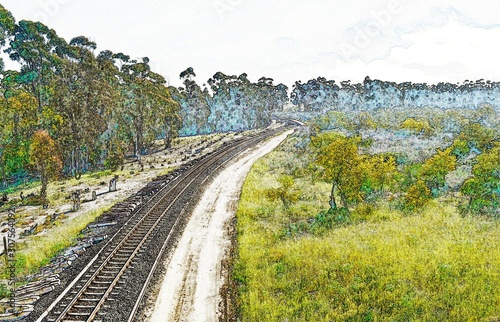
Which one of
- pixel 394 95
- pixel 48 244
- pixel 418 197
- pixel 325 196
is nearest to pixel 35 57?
pixel 48 244

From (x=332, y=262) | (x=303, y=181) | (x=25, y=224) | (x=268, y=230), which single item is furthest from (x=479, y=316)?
Answer: (x=25, y=224)

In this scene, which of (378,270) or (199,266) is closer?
(378,270)

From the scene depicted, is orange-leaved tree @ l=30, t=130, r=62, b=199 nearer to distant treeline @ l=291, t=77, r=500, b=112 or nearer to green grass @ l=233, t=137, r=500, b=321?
green grass @ l=233, t=137, r=500, b=321

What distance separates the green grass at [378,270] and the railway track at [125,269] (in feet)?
12.8

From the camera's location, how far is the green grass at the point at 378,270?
37.3 feet

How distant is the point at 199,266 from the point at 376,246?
7648mm

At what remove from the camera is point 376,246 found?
1538 cm

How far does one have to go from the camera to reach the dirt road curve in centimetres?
1255

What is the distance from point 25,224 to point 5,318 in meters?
14.1

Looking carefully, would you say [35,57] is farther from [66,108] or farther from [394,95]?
[394,95]

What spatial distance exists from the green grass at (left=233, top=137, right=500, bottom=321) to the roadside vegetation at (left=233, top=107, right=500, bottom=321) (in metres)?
0.04

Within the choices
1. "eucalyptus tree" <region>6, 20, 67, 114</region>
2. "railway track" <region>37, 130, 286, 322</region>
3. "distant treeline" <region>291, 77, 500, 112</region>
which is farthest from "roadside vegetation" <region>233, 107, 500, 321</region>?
"distant treeline" <region>291, 77, 500, 112</region>

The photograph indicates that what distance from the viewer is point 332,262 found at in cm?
1460

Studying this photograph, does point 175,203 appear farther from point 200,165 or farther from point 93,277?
point 200,165
